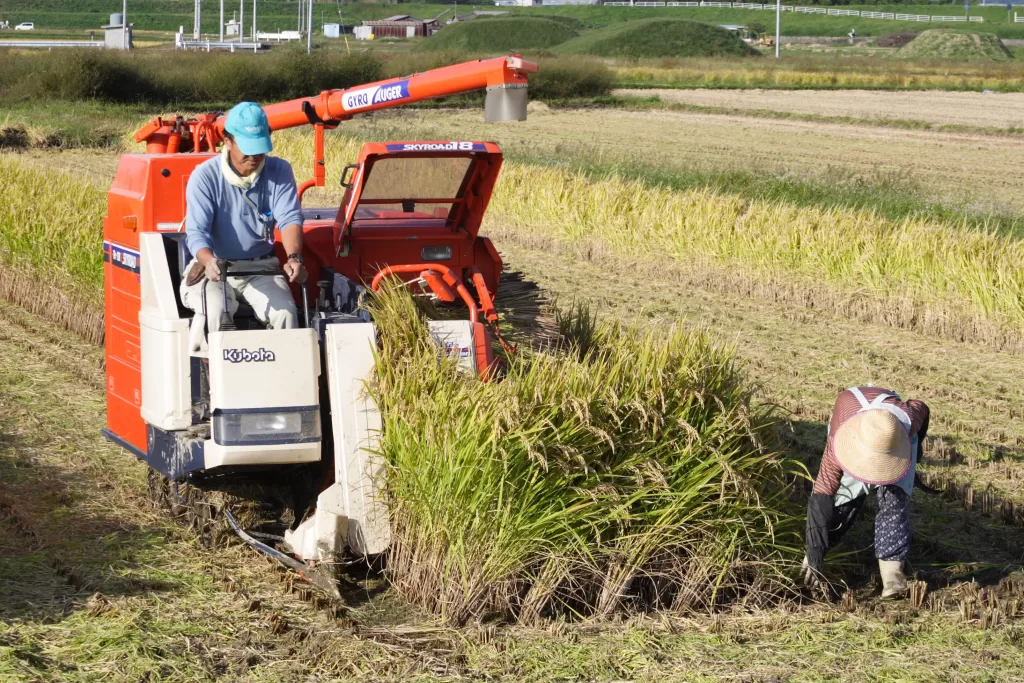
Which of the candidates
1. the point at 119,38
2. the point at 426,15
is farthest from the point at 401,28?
the point at 119,38

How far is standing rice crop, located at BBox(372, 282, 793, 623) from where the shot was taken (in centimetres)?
529

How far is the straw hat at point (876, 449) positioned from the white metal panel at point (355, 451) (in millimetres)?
2048

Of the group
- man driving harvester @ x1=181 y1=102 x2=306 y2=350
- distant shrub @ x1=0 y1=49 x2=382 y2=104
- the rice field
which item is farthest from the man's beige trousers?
distant shrub @ x1=0 y1=49 x2=382 y2=104

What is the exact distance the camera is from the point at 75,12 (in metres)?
A: 112

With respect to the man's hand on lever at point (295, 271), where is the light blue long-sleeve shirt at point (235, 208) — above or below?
above

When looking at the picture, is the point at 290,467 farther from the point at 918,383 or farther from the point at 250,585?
the point at 918,383

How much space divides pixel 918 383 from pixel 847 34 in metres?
A: 97.4

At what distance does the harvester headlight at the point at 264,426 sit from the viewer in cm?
540

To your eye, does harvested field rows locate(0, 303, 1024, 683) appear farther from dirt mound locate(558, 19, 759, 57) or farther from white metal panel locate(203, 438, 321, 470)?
dirt mound locate(558, 19, 759, 57)

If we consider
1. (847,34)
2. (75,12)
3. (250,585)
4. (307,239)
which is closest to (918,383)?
(307,239)

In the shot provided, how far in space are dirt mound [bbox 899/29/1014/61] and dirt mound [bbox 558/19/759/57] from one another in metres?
10.6

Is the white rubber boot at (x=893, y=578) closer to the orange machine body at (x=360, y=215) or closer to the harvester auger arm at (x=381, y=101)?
the orange machine body at (x=360, y=215)

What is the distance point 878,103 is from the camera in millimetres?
43750

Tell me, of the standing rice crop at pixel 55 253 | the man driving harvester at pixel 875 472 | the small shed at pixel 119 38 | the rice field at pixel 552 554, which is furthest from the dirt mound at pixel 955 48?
the man driving harvester at pixel 875 472
